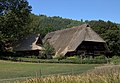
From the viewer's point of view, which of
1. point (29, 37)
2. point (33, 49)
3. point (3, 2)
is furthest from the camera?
point (29, 37)

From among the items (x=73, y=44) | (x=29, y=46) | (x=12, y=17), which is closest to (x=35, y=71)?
(x=12, y=17)

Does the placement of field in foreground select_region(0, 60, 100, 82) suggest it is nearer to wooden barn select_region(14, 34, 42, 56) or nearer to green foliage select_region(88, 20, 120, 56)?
wooden barn select_region(14, 34, 42, 56)

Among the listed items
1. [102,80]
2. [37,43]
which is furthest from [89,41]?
[102,80]

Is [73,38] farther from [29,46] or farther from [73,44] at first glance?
[29,46]

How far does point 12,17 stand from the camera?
73.6m

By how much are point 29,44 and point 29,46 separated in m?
1.11

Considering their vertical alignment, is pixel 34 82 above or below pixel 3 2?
below

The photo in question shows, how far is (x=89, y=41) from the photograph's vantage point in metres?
86.5

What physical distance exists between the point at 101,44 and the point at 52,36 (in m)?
16.0

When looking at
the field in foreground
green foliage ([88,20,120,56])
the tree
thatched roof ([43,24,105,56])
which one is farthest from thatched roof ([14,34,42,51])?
the field in foreground

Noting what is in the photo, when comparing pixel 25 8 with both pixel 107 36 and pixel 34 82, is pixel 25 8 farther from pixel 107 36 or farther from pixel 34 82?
pixel 34 82

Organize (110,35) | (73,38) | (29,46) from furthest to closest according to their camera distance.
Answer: (110,35) → (73,38) → (29,46)

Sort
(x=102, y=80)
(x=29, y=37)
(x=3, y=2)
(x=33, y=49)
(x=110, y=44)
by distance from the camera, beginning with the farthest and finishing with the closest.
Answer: (x=110, y=44), (x=29, y=37), (x=33, y=49), (x=3, y=2), (x=102, y=80)

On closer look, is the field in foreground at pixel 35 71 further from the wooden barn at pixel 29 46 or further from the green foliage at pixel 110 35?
the green foliage at pixel 110 35
